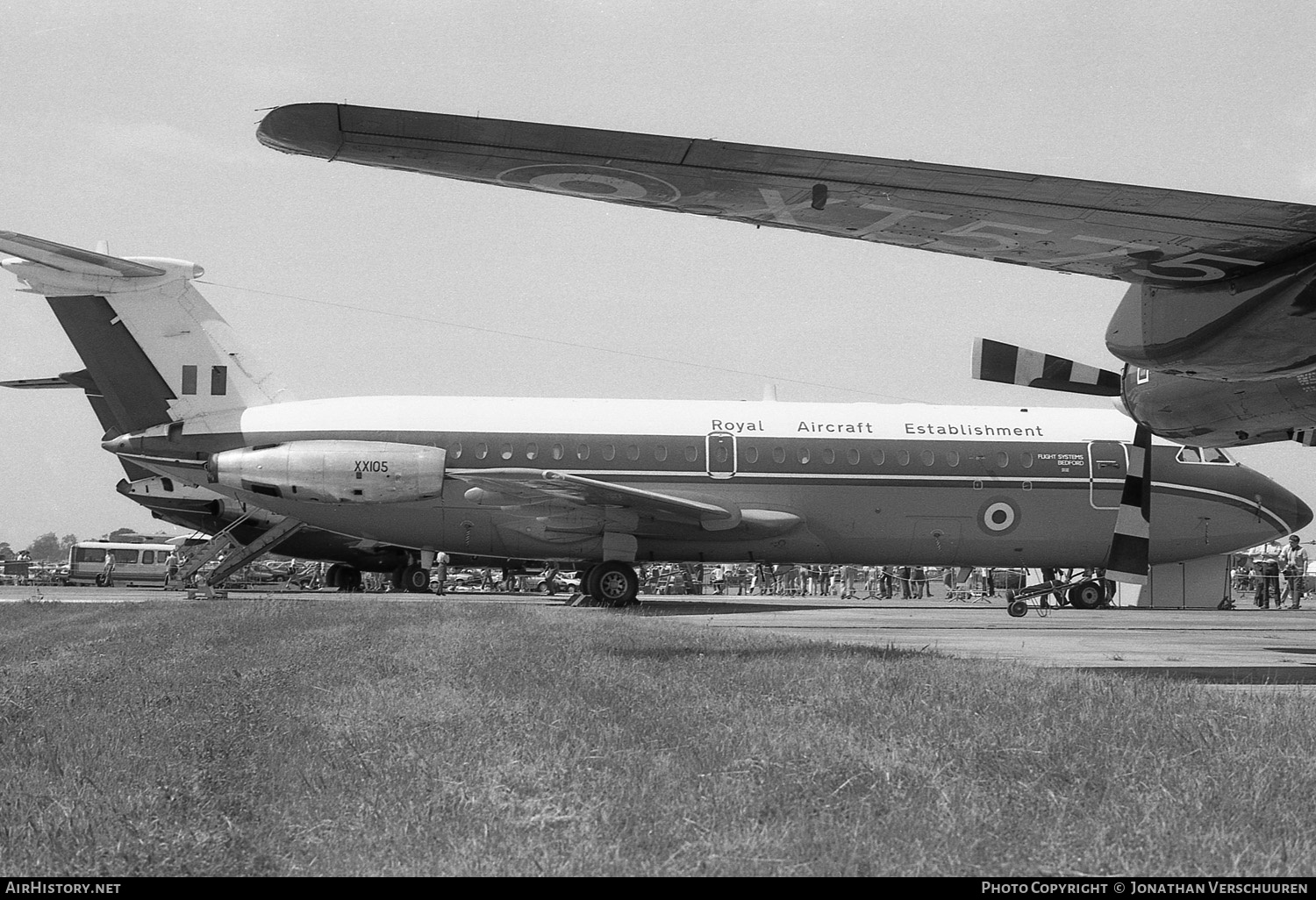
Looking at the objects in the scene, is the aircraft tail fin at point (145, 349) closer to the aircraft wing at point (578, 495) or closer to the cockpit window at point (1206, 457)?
the aircraft wing at point (578, 495)

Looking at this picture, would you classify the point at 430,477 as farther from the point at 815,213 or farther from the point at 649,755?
the point at 649,755

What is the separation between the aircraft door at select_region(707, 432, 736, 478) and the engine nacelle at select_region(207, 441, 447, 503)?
5060 millimetres

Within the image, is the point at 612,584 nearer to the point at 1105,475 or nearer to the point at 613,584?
the point at 613,584

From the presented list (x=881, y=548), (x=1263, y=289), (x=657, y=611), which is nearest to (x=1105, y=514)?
(x=881, y=548)

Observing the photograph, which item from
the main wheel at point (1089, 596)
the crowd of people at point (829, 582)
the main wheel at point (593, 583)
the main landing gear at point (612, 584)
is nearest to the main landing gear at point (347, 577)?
the crowd of people at point (829, 582)

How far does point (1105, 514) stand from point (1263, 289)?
14.8 m

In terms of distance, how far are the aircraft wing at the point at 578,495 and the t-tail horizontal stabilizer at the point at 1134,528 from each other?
7530 millimetres

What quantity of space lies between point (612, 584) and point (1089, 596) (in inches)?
421

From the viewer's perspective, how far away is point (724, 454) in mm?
22859

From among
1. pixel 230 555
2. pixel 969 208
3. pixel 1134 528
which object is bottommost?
pixel 230 555

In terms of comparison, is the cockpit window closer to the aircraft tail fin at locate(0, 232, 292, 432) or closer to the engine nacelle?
the engine nacelle

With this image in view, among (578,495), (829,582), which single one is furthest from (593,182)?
(829,582)

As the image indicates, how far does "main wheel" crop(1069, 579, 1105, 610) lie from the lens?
2545cm

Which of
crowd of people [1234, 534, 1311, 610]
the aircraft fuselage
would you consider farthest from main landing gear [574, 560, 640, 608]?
crowd of people [1234, 534, 1311, 610]
